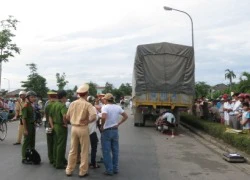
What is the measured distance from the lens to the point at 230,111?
1727cm

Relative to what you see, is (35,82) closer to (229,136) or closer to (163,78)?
(163,78)

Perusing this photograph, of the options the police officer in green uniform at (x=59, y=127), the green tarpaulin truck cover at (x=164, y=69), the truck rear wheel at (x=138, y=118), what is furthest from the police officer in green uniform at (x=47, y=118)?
the truck rear wheel at (x=138, y=118)

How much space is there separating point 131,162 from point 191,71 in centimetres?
1088

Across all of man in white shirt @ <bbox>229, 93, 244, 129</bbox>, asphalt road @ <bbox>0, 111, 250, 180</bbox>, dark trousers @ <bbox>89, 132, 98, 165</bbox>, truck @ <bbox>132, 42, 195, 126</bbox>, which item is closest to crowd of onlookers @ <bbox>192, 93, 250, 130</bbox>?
man in white shirt @ <bbox>229, 93, 244, 129</bbox>

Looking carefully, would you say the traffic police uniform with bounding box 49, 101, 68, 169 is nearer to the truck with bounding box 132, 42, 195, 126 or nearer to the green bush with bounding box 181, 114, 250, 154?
the green bush with bounding box 181, 114, 250, 154

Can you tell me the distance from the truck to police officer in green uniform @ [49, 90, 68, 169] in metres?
11.1

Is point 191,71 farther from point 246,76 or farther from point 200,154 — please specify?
point 246,76

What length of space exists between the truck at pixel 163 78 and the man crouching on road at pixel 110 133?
1118cm

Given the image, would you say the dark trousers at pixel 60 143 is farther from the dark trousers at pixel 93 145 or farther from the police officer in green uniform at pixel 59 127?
the dark trousers at pixel 93 145

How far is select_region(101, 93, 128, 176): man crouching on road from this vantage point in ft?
29.7

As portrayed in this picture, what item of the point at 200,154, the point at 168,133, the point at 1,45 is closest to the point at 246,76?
the point at 1,45

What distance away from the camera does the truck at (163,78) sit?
20531mm

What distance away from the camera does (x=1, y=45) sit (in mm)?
30984

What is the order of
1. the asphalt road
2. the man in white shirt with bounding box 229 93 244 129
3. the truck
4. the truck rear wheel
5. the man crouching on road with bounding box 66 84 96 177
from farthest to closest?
the truck rear wheel, the truck, the man in white shirt with bounding box 229 93 244 129, the asphalt road, the man crouching on road with bounding box 66 84 96 177
